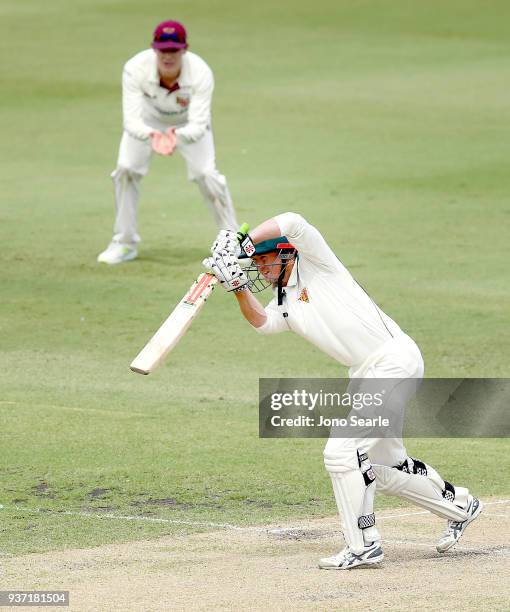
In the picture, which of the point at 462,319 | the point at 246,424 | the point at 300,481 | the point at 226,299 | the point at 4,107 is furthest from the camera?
the point at 4,107

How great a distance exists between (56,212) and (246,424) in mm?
9119

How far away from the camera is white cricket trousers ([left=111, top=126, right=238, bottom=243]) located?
645 inches

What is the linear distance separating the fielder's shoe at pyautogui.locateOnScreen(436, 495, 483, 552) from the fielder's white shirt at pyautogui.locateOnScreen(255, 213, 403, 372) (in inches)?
42.6

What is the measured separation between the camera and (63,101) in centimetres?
2748

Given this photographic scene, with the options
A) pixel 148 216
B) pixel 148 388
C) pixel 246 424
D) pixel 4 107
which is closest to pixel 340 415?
pixel 246 424

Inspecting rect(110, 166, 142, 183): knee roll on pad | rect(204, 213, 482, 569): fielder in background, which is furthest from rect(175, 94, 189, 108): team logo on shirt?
rect(204, 213, 482, 569): fielder in background

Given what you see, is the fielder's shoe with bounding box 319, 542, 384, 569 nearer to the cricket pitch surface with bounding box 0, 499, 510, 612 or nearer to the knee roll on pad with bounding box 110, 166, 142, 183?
the cricket pitch surface with bounding box 0, 499, 510, 612

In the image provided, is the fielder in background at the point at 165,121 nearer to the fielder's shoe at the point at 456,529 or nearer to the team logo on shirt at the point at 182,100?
the team logo on shirt at the point at 182,100

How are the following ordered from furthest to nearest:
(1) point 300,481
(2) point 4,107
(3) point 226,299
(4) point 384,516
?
(2) point 4,107
(3) point 226,299
(1) point 300,481
(4) point 384,516

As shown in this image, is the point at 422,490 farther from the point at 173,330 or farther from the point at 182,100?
the point at 182,100

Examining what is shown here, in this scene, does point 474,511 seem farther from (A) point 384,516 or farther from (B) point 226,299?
(B) point 226,299

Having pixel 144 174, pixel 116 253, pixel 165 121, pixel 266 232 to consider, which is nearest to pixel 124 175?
pixel 144 174

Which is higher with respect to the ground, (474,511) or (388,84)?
(474,511)

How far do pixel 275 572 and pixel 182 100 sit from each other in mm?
9060
